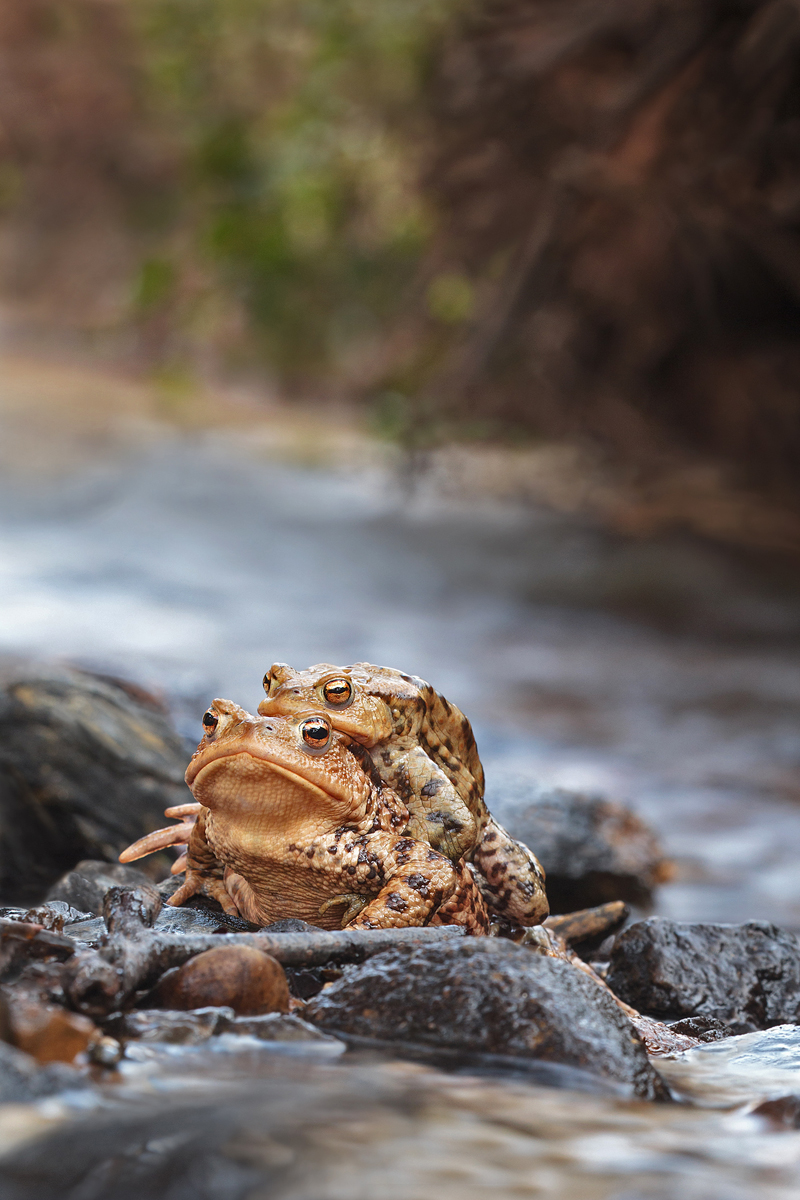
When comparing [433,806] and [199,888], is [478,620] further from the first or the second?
[433,806]

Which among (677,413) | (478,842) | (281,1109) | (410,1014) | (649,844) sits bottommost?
(281,1109)

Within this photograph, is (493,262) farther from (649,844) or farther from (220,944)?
(220,944)

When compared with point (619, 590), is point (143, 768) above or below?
below

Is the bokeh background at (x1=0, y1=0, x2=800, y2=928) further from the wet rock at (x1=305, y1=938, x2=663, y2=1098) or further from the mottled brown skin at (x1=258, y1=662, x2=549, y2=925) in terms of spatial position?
the wet rock at (x1=305, y1=938, x2=663, y2=1098)

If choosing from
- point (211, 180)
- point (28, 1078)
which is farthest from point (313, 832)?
point (211, 180)

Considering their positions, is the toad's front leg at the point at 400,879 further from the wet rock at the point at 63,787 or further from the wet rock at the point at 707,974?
the wet rock at the point at 63,787

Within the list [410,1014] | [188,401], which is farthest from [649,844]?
[188,401]

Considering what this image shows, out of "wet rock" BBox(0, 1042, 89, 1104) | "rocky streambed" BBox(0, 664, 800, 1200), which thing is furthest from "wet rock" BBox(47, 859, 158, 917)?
"wet rock" BBox(0, 1042, 89, 1104)
